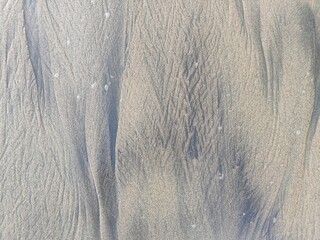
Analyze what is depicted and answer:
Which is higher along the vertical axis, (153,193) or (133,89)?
(133,89)

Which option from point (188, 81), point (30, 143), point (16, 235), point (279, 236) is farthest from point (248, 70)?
point (16, 235)

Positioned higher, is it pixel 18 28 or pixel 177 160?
pixel 18 28

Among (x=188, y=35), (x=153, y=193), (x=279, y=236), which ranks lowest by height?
(x=279, y=236)

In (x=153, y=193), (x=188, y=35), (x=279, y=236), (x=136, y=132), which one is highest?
(x=188, y=35)

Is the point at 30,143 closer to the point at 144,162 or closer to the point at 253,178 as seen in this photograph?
the point at 144,162

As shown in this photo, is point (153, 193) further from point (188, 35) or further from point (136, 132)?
point (188, 35)

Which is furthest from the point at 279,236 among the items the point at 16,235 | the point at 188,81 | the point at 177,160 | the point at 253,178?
the point at 16,235
